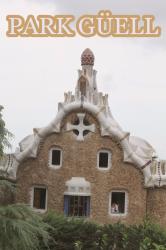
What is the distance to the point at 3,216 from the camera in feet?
40.1

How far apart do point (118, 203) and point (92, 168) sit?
1.59m

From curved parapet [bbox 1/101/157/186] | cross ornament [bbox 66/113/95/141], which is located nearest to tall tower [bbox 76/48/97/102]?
curved parapet [bbox 1/101/157/186]

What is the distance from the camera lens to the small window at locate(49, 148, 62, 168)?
66.4 feet

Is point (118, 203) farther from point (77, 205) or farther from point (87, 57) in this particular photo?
point (87, 57)

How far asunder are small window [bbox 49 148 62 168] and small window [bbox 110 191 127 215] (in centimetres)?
226

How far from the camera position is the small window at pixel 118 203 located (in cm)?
2005

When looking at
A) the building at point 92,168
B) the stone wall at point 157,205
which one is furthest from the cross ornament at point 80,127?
the stone wall at point 157,205

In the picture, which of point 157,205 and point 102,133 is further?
point 157,205

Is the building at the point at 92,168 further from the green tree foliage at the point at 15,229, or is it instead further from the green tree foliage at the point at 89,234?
the green tree foliage at the point at 15,229

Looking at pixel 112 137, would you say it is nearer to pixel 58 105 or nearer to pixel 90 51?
pixel 58 105

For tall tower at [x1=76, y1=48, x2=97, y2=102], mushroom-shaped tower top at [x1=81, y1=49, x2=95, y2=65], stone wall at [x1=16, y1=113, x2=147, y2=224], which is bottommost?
stone wall at [x1=16, y1=113, x2=147, y2=224]

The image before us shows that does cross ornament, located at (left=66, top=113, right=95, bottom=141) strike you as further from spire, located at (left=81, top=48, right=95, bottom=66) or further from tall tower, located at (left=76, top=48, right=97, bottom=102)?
spire, located at (left=81, top=48, right=95, bottom=66)

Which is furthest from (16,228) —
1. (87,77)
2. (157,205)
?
(87,77)

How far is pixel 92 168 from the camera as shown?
20.0 meters
